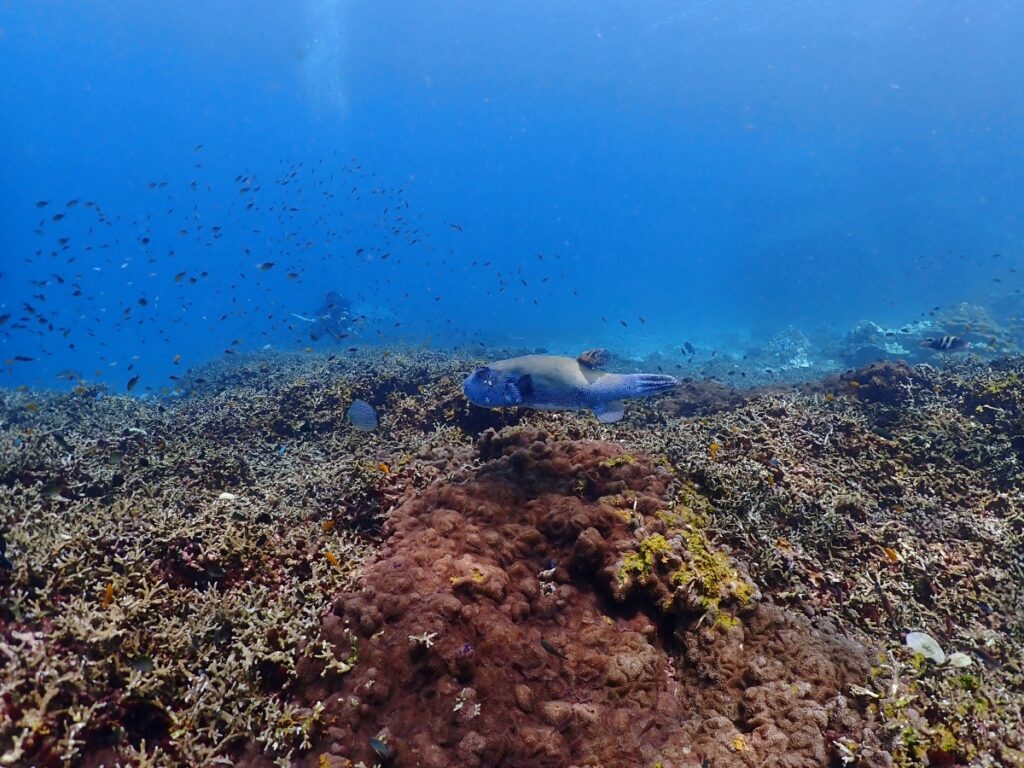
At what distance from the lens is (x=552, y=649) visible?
11.3 feet

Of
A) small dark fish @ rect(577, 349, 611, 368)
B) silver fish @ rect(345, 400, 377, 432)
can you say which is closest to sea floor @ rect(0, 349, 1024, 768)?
small dark fish @ rect(577, 349, 611, 368)

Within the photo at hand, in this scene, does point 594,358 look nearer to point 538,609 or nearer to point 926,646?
point 538,609

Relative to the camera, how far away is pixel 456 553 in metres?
4.21

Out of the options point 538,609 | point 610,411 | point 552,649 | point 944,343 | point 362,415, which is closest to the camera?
point 552,649

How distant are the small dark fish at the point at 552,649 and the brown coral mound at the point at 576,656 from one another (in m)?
0.02

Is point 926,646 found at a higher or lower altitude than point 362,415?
lower

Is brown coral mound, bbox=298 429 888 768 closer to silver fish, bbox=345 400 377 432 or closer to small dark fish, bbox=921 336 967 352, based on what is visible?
silver fish, bbox=345 400 377 432

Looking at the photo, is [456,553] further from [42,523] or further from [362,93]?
[362,93]

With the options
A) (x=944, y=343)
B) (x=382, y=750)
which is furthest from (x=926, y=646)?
(x=944, y=343)

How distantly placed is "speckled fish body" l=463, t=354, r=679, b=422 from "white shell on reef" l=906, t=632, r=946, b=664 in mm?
2728

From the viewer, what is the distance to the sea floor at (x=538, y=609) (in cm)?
290

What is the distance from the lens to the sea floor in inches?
114

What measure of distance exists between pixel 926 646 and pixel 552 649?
2.92m

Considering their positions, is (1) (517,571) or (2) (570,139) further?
(2) (570,139)
